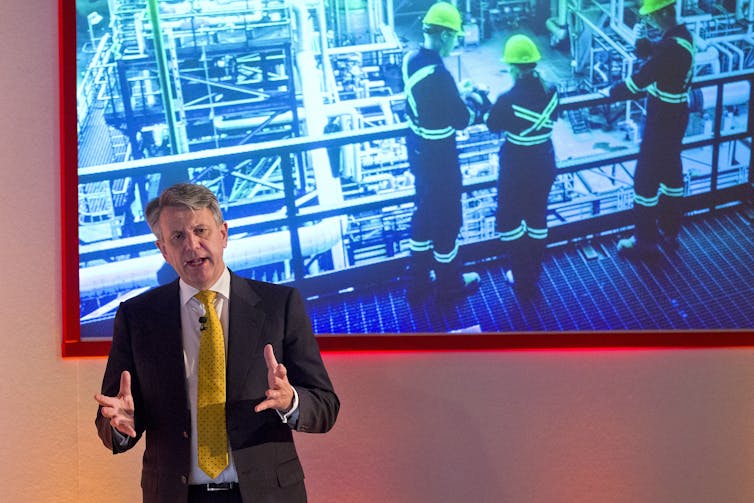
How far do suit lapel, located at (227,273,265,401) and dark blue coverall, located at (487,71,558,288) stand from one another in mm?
1287

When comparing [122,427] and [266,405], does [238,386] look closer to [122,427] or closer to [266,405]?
[266,405]

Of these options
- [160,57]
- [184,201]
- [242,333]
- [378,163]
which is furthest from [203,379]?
[160,57]

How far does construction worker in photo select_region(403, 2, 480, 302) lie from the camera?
10.5 ft

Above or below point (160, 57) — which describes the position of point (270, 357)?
below

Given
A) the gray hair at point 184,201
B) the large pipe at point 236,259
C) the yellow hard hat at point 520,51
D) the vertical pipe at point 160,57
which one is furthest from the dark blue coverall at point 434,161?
the gray hair at point 184,201

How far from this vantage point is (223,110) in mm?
3268

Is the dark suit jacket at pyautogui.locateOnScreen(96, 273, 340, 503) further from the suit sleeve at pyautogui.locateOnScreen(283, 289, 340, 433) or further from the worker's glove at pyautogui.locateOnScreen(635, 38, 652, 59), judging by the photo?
the worker's glove at pyautogui.locateOnScreen(635, 38, 652, 59)

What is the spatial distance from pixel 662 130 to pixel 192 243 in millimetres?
1875

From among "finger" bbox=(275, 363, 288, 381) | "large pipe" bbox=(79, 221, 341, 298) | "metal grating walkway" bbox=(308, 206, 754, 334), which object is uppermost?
"finger" bbox=(275, 363, 288, 381)

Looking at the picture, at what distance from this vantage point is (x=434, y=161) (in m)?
3.24

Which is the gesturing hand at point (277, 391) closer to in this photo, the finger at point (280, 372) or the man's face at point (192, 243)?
the finger at point (280, 372)

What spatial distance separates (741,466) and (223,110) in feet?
7.49

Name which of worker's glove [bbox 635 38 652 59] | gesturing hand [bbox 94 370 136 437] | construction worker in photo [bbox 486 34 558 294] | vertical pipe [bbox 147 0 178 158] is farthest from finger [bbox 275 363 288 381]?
worker's glove [bbox 635 38 652 59]

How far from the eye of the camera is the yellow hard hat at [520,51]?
3.19 meters
